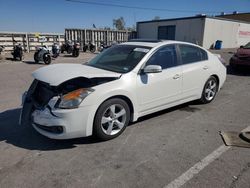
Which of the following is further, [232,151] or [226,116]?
[226,116]

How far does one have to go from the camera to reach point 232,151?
3.49 meters

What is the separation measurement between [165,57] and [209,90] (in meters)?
1.75

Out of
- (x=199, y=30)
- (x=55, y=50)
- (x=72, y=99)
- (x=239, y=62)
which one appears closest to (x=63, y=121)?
(x=72, y=99)

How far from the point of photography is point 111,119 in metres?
3.79

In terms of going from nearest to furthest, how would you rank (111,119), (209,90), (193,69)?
(111,119)
(193,69)
(209,90)

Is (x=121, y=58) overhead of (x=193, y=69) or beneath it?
overhead

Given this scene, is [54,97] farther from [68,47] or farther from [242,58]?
[68,47]

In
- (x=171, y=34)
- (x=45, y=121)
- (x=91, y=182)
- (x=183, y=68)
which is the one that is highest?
(x=171, y=34)

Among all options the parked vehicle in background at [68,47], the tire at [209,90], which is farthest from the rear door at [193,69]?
the parked vehicle in background at [68,47]

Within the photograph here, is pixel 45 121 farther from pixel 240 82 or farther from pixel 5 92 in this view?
pixel 240 82

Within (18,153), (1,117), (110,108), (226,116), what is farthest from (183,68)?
(1,117)

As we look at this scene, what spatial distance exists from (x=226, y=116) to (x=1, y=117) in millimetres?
4658

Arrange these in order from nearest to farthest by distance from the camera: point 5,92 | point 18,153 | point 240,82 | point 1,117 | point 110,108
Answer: point 18,153 → point 110,108 → point 1,117 → point 5,92 → point 240,82

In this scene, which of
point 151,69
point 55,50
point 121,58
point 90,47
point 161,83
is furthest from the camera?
point 90,47
